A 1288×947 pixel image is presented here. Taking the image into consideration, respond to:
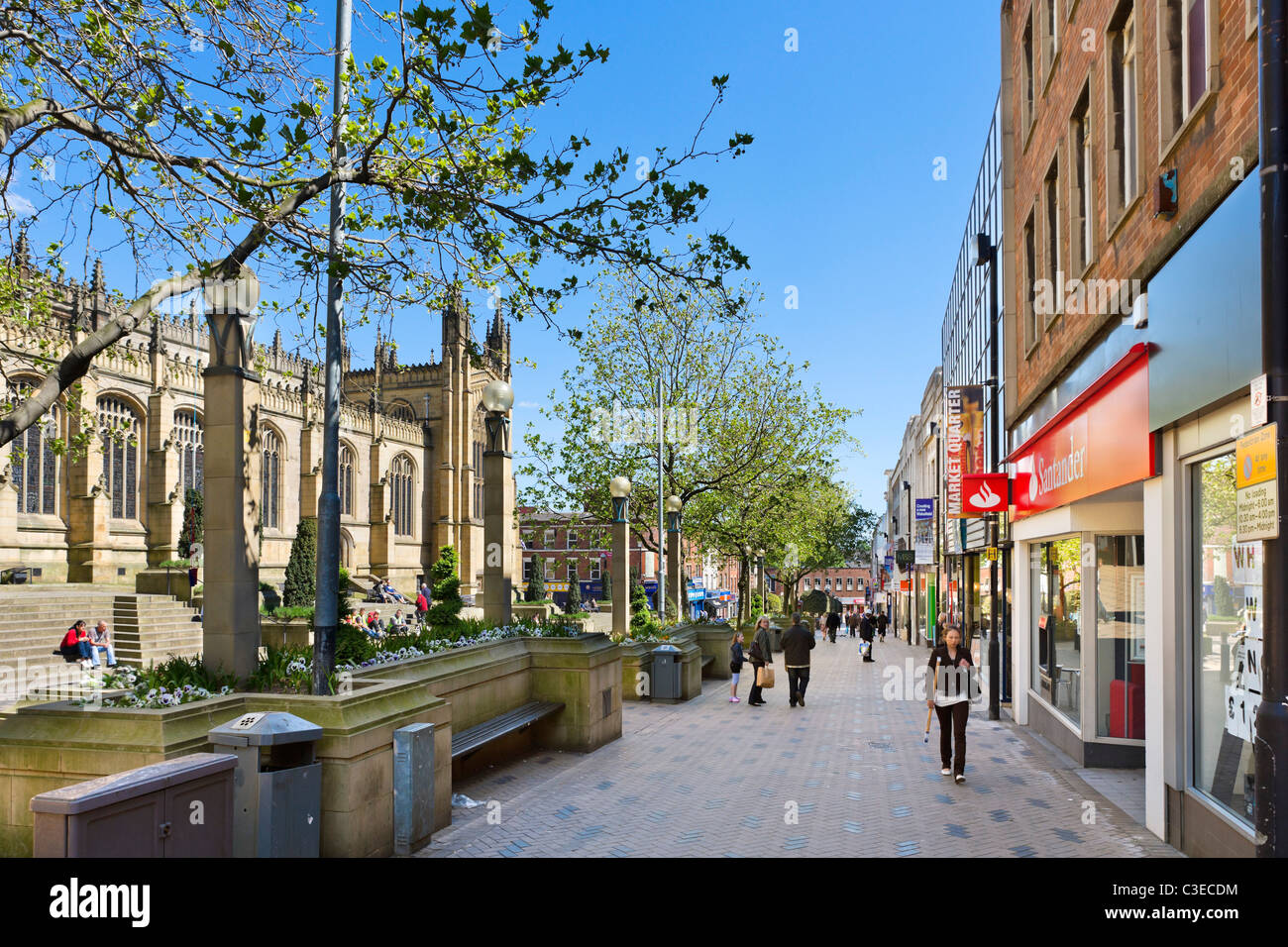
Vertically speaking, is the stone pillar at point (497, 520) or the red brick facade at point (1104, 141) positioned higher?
the red brick facade at point (1104, 141)

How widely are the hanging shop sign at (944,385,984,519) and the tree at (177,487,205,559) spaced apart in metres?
28.8

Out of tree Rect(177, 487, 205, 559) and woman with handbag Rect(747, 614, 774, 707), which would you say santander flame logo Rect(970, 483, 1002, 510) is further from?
tree Rect(177, 487, 205, 559)

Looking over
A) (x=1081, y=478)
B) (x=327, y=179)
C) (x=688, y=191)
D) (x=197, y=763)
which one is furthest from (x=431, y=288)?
(x=1081, y=478)

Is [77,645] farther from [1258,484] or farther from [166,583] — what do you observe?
[1258,484]

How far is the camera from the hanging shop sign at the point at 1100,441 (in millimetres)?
8102

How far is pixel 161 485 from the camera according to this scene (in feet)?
131

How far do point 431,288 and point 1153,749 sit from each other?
7.99 meters

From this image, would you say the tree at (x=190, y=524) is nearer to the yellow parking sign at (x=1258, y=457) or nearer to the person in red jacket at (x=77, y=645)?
the person in red jacket at (x=77, y=645)

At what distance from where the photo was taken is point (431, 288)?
30.4 feet

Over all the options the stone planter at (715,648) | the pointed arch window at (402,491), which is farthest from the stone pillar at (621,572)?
the pointed arch window at (402,491)

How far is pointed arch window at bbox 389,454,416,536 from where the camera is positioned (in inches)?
2525

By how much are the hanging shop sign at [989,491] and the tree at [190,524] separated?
103 feet

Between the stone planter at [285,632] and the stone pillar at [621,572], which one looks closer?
the stone pillar at [621,572]
